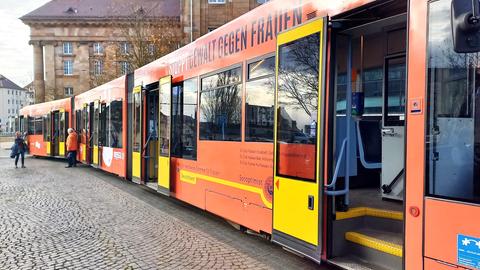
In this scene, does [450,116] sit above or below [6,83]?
below

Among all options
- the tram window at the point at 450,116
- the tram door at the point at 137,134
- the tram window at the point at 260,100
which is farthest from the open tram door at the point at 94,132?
the tram window at the point at 450,116

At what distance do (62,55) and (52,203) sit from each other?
5565 centimetres

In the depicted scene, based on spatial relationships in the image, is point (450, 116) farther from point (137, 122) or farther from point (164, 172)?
point (137, 122)

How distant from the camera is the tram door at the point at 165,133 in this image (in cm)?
849

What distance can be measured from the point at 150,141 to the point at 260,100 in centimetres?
551

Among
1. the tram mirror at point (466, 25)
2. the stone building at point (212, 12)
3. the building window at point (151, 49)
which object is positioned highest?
the stone building at point (212, 12)

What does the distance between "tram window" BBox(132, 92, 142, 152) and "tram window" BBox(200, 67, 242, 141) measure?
397cm

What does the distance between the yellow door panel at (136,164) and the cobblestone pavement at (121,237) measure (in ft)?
1.79

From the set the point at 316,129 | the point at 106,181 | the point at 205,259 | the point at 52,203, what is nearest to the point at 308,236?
the point at 316,129

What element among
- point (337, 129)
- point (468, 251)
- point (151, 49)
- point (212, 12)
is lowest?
point (468, 251)

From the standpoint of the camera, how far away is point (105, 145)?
1455cm

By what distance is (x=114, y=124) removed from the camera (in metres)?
13.4

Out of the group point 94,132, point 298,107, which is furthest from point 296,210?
point 94,132

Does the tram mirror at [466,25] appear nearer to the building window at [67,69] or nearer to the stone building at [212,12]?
the stone building at [212,12]
